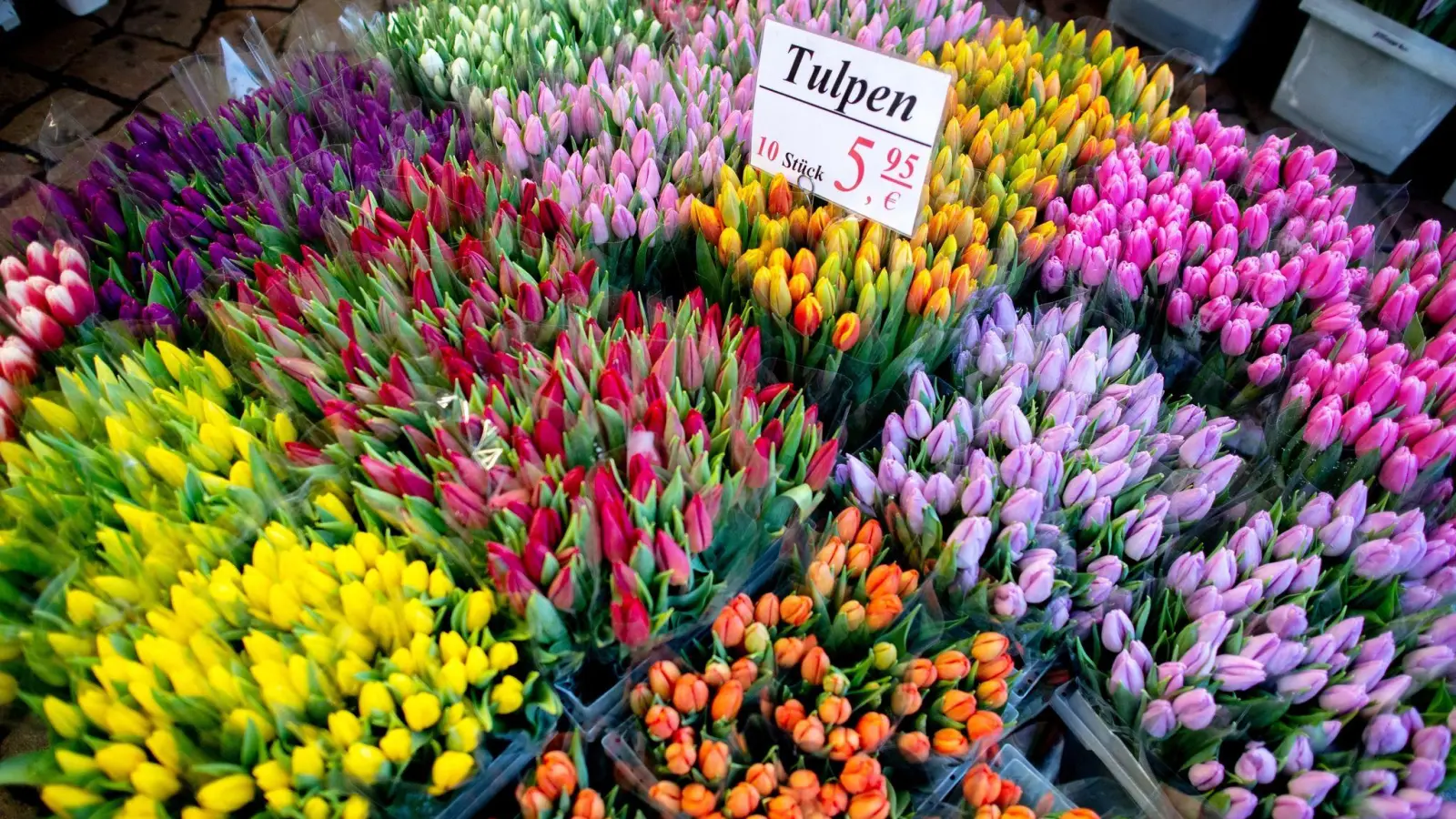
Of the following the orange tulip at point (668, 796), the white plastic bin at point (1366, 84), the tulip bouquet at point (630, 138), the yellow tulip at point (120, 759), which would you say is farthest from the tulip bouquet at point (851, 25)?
the white plastic bin at point (1366, 84)

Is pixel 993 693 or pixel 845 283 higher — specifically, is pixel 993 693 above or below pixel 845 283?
below

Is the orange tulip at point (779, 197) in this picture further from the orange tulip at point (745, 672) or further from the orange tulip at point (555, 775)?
the orange tulip at point (555, 775)

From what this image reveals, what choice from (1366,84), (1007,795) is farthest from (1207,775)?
(1366,84)

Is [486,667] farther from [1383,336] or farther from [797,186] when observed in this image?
Answer: [1383,336]

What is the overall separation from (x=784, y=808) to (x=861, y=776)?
75 millimetres

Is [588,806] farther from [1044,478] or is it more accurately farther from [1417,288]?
[1417,288]

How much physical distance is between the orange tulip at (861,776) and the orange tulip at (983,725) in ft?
0.33

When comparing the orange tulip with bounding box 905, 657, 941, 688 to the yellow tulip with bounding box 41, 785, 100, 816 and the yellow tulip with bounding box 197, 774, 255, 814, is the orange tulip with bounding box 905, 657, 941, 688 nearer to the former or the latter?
the yellow tulip with bounding box 197, 774, 255, 814

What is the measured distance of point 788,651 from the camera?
0.85m

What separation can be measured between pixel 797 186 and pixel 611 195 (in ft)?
0.83

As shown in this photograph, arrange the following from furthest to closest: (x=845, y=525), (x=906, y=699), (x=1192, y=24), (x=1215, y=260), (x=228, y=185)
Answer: (x=1192, y=24), (x=228, y=185), (x=1215, y=260), (x=845, y=525), (x=906, y=699)

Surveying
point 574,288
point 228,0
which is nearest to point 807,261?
point 574,288

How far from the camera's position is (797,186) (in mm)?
1226

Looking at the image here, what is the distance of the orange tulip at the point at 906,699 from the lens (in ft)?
2.70
